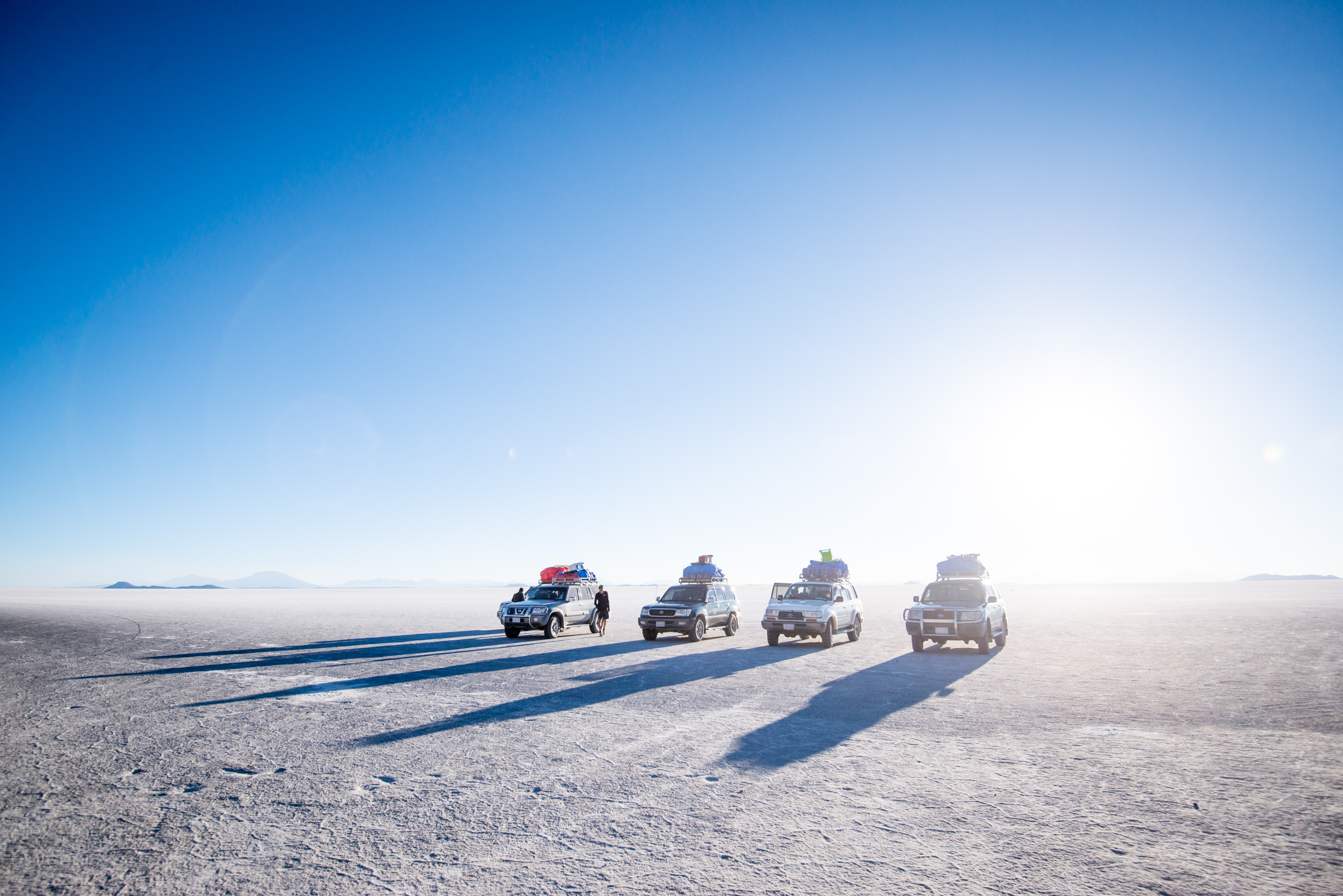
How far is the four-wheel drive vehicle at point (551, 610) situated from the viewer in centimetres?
2461

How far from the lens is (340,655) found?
19.1 metres

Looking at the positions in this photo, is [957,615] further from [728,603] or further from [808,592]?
[728,603]

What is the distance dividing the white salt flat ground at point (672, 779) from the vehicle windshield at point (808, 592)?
624cm

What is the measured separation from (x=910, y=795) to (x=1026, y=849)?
1.43 meters

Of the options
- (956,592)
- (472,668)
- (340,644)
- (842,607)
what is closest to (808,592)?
(842,607)

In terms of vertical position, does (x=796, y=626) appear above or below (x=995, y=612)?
below

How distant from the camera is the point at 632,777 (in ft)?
23.9

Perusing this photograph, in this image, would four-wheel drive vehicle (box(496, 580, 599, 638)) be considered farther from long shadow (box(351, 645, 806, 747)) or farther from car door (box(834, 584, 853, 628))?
car door (box(834, 584, 853, 628))

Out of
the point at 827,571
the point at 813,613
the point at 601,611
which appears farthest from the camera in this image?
the point at 827,571

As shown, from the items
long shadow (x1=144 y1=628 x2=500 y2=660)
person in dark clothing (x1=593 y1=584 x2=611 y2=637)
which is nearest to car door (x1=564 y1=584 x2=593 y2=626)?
person in dark clothing (x1=593 y1=584 x2=611 y2=637)

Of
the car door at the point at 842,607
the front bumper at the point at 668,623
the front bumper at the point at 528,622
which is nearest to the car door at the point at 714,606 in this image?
the front bumper at the point at 668,623

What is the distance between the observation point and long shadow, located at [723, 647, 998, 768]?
8375mm

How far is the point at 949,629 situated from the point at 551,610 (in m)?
13.8

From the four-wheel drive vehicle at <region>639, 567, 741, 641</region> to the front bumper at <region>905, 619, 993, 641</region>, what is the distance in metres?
7.29
